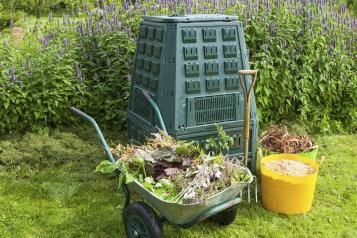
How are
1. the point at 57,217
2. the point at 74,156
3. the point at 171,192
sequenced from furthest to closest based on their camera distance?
the point at 74,156 → the point at 57,217 → the point at 171,192

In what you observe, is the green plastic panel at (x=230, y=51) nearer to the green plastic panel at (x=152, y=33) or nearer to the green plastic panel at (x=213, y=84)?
the green plastic panel at (x=213, y=84)

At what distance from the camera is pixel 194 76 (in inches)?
146

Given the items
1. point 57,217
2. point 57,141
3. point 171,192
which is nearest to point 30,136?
point 57,141

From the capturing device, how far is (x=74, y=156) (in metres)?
4.64

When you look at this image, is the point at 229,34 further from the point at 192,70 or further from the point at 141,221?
the point at 141,221

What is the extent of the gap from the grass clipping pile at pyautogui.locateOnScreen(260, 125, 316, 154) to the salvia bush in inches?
27.2

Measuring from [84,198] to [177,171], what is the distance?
135 centimetres

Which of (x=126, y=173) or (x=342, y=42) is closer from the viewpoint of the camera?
(x=126, y=173)

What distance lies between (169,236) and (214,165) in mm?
781

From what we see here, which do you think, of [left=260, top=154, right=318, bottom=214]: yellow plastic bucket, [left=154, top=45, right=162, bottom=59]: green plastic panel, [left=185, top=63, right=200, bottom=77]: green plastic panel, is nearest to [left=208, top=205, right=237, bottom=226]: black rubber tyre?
[left=260, top=154, right=318, bottom=214]: yellow plastic bucket

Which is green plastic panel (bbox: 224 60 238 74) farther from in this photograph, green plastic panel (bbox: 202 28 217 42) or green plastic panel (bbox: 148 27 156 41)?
green plastic panel (bbox: 148 27 156 41)

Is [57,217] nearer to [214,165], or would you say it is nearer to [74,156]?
[74,156]

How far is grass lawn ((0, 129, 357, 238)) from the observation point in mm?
3535

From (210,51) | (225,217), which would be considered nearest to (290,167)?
(225,217)
